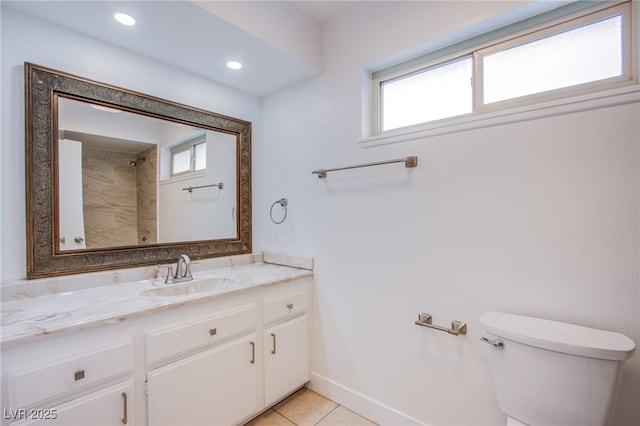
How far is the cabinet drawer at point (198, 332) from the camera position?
134 cm

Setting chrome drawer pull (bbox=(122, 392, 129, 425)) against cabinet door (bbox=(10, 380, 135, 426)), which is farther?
chrome drawer pull (bbox=(122, 392, 129, 425))

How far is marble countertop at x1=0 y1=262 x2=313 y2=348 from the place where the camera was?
1083 mm

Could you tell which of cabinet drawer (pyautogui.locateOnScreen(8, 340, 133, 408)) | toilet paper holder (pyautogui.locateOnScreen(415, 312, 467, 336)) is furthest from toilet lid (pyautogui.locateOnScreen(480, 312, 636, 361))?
cabinet drawer (pyautogui.locateOnScreen(8, 340, 133, 408))

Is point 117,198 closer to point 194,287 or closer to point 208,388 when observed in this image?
point 194,287

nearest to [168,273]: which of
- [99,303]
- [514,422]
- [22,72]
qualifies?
[99,303]

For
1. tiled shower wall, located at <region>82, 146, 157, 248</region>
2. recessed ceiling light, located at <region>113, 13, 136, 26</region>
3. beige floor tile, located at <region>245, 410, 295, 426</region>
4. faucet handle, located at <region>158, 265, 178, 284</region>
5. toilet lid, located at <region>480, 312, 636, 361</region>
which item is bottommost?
beige floor tile, located at <region>245, 410, 295, 426</region>

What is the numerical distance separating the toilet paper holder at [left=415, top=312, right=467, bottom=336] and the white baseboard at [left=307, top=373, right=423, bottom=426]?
58 cm

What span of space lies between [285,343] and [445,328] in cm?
100

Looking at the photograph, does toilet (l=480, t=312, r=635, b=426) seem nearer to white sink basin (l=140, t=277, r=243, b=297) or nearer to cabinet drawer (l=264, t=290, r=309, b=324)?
cabinet drawer (l=264, t=290, r=309, b=324)

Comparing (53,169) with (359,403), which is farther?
(359,403)

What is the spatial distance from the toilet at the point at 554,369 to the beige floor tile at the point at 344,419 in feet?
3.03

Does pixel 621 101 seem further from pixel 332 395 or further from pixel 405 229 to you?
pixel 332 395

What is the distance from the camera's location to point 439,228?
1.59 m

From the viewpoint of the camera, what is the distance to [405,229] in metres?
1.71
